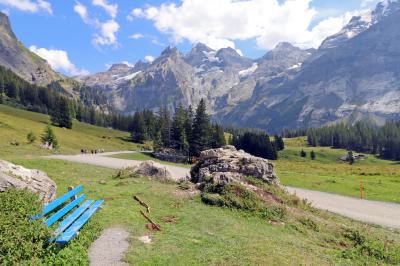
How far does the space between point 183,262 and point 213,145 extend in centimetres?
9353

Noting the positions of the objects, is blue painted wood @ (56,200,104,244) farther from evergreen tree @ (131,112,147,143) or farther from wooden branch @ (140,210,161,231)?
evergreen tree @ (131,112,147,143)

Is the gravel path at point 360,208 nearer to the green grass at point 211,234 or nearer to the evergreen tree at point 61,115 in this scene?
the green grass at point 211,234

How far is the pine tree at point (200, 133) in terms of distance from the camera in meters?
93.0

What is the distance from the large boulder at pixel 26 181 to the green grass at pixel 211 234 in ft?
9.30

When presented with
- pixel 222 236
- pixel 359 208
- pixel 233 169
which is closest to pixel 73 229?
pixel 222 236

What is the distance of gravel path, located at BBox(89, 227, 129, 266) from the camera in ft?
38.4

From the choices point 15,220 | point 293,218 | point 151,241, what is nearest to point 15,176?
point 15,220

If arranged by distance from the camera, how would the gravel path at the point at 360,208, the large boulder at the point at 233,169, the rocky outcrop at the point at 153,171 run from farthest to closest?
the rocky outcrop at the point at 153,171, the gravel path at the point at 360,208, the large boulder at the point at 233,169

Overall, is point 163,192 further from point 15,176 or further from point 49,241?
point 49,241

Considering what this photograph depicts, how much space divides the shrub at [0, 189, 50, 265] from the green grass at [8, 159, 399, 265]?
314 cm

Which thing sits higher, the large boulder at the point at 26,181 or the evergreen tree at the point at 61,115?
the evergreen tree at the point at 61,115

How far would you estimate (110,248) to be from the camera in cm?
1288

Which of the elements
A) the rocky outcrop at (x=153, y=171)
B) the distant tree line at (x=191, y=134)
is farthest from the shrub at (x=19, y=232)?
the distant tree line at (x=191, y=134)

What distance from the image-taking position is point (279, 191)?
84.6 ft
